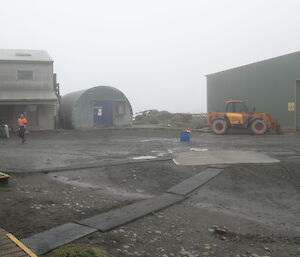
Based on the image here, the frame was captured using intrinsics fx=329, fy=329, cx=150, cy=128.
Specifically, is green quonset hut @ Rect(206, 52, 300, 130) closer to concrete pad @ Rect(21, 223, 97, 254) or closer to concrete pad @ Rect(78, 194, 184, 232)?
concrete pad @ Rect(78, 194, 184, 232)

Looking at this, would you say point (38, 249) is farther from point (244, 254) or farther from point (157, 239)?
point (244, 254)

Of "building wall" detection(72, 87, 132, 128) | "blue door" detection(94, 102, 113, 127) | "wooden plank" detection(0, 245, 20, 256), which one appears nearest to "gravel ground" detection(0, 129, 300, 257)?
"wooden plank" detection(0, 245, 20, 256)

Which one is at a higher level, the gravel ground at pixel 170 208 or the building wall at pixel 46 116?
the building wall at pixel 46 116

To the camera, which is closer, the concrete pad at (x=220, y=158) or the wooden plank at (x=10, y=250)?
the wooden plank at (x=10, y=250)

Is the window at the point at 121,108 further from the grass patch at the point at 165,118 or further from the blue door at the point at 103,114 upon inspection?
the grass patch at the point at 165,118

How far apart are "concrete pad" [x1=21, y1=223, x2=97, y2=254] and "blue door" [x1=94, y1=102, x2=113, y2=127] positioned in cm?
2180

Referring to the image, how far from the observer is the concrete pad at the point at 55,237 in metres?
4.19

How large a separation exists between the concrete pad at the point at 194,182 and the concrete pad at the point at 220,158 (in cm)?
122

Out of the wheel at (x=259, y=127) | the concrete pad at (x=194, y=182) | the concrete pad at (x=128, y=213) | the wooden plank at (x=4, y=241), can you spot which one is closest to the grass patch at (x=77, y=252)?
the wooden plank at (x=4, y=241)

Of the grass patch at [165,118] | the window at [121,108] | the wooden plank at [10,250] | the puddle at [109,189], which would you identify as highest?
the window at [121,108]

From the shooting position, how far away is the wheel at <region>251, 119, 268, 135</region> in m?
20.6

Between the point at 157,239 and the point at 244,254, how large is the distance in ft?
3.92

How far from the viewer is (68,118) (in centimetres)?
2686

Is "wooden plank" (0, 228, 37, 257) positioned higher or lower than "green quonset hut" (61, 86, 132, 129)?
lower
